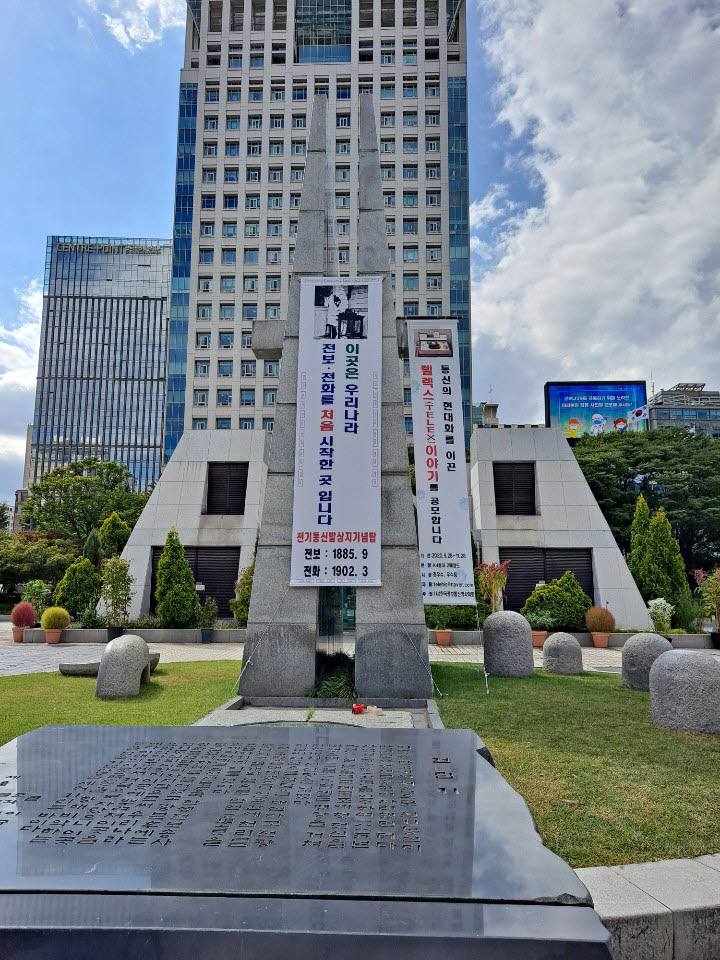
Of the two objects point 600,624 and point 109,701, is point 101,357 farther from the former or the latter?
point 109,701

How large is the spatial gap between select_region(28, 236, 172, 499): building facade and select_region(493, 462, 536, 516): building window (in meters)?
88.9

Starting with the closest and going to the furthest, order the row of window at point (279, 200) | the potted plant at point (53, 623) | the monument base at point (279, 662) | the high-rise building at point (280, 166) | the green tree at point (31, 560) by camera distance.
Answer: the monument base at point (279, 662)
the potted plant at point (53, 623)
the green tree at point (31, 560)
the high-rise building at point (280, 166)
the row of window at point (279, 200)

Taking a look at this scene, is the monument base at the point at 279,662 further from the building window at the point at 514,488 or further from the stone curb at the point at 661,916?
the building window at the point at 514,488

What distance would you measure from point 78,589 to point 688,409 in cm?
12859

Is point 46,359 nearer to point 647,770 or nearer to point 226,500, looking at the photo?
point 226,500

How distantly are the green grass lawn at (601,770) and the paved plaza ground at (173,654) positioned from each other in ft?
16.4

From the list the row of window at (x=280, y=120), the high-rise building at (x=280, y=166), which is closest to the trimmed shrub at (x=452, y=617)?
the high-rise building at (x=280, y=166)

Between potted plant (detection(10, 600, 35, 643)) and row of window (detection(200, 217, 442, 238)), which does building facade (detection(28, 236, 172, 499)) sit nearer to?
row of window (detection(200, 217, 442, 238))

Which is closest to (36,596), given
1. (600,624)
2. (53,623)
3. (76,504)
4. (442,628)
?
(53,623)

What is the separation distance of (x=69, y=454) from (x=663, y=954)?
383 feet

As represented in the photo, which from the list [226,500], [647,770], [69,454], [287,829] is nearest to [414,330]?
[647,770]

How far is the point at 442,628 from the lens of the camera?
21.4 metres

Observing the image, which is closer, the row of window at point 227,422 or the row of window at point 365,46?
the row of window at point 227,422

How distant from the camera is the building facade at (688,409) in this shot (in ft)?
409
